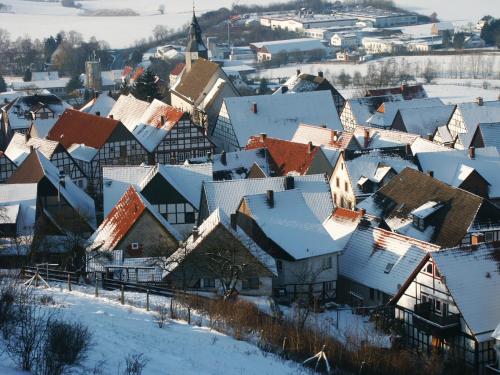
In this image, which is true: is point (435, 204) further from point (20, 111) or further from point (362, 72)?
point (362, 72)

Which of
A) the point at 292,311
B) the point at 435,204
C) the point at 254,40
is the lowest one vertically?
the point at 292,311

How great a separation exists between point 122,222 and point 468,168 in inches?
597

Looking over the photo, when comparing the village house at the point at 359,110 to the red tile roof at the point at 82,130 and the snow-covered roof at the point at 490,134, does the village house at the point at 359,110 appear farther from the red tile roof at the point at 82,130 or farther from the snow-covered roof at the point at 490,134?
the red tile roof at the point at 82,130

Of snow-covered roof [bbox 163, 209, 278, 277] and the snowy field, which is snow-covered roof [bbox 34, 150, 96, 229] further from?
the snowy field

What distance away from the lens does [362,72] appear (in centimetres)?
10625

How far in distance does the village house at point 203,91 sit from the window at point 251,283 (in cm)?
3053

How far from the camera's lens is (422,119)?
55500 mm

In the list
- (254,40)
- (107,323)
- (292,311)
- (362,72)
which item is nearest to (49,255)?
(292,311)

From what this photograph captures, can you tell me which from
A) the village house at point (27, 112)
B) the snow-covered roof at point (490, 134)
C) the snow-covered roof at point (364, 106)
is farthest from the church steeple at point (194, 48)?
the snow-covered roof at point (490, 134)

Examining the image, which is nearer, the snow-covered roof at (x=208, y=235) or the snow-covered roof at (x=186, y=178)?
the snow-covered roof at (x=208, y=235)

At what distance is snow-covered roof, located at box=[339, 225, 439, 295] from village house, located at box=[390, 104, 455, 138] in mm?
23601

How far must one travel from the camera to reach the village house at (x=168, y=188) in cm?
3597

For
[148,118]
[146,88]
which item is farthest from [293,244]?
[146,88]

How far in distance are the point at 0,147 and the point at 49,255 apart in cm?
2810
